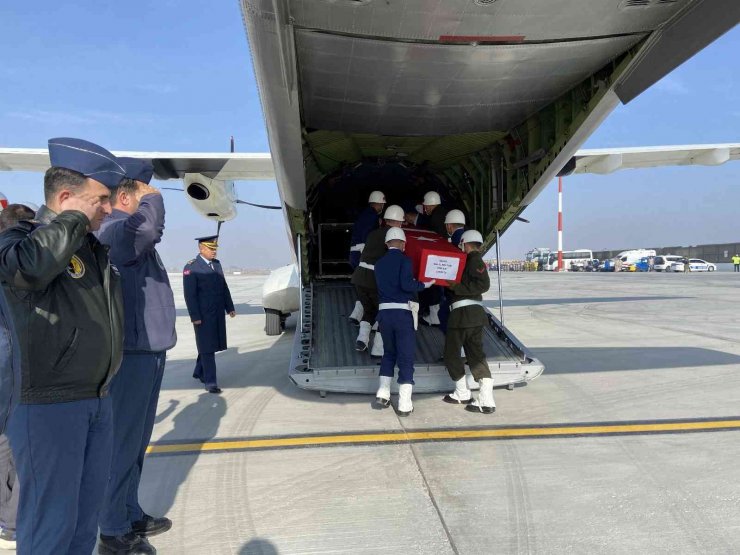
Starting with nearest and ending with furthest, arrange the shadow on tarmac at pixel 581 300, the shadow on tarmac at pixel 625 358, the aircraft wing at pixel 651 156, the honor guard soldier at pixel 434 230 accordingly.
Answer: the shadow on tarmac at pixel 625 358, the honor guard soldier at pixel 434 230, the aircraft wing at pixel 651 156, the shadow on tarmac at pixel 581 300

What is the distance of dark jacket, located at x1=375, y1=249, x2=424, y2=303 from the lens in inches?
196

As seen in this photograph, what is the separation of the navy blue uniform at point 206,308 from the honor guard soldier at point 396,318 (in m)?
2.08

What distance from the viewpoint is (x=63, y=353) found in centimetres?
194

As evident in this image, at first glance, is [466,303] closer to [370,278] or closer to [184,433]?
[370,278]

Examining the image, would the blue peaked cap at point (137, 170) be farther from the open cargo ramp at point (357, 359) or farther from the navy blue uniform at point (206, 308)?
the navy blue uniform at point (206, 308)

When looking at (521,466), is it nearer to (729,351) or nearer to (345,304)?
(345,304)

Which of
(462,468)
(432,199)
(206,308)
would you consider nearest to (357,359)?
(206,308)

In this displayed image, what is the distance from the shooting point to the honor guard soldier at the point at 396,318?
4.94 metres

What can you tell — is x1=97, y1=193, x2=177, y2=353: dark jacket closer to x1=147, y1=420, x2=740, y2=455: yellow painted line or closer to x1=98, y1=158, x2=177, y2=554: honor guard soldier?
x1=98, y1=158, x2=177, y2=554: honor guard soldier

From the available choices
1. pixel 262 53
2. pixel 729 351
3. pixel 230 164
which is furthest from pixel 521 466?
pixel 230 164

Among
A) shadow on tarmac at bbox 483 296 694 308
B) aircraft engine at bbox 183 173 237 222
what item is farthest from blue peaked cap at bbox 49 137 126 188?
shadow on tarmac at bbox 483 296 694 308

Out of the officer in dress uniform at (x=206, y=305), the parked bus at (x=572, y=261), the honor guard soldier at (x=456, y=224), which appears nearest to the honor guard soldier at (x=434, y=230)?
the honor guard soldier at (x=456, y=224)

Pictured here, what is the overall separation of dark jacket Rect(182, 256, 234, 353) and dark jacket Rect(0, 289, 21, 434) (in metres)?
4.54

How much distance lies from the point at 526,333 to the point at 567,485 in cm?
690
